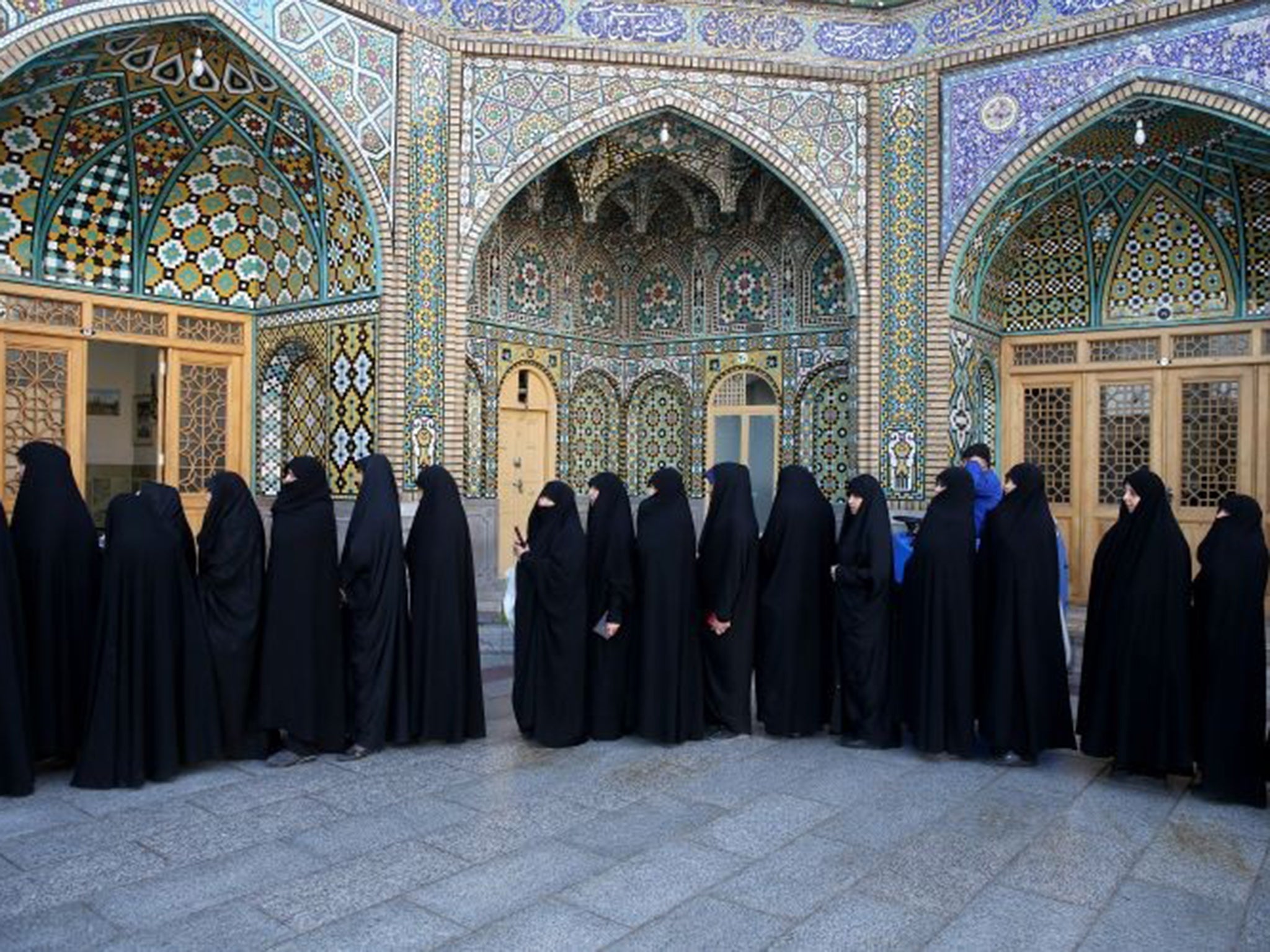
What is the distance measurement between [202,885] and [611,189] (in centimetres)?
821

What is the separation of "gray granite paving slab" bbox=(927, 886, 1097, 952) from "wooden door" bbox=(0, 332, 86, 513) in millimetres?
6923

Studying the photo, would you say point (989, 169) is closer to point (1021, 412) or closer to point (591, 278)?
point (1021, 412)

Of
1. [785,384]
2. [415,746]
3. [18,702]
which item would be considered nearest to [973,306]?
[785,384]

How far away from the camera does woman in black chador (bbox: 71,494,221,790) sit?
3.96 meters

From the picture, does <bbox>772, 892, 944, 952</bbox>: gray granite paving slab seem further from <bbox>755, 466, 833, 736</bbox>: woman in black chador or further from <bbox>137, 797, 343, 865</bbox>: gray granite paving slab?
<bbox>755, 466, 833, 736</bbox>: woman in black chador

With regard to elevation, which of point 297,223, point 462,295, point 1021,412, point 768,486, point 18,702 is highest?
point 297,223

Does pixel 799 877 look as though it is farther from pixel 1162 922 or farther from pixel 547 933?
pixel 1162 922

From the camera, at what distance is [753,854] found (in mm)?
3410

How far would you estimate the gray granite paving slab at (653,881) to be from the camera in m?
2.96

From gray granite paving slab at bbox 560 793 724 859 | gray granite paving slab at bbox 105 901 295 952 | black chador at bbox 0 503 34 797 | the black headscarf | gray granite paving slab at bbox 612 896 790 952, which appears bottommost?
gray granite paving slab at bbox 612 896 790 952

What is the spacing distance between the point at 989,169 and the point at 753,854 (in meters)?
6.81

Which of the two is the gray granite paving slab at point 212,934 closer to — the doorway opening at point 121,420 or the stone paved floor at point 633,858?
the stone paved floor at point 633,858

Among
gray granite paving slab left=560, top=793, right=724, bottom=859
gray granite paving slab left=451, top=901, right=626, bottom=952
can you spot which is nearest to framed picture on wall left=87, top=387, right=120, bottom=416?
gray granite paving slab left=560, top=793, right=724, bottom=859

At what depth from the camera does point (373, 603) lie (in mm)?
4527
